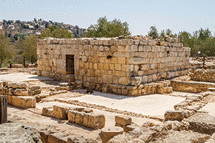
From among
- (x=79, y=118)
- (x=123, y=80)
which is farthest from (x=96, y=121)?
(x=123, y=80)

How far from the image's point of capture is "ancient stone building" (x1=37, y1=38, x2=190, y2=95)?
445 inches

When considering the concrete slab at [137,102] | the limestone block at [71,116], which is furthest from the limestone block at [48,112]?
the concrete slab at [137,102]

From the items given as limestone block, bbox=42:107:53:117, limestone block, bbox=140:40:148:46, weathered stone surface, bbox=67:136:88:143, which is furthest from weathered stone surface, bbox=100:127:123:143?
limestone block, bbox=140:40:148:46

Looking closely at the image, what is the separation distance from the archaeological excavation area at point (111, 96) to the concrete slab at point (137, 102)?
0.04 meters

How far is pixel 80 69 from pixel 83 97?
2671 millimetres

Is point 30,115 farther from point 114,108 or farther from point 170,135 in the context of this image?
point 170,135

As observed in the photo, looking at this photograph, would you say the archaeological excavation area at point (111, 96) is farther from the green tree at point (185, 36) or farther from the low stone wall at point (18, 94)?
the green tree at point (185, 36)

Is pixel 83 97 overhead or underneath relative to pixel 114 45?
underneath

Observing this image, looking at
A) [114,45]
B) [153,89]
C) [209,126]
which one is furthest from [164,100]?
[209,126]

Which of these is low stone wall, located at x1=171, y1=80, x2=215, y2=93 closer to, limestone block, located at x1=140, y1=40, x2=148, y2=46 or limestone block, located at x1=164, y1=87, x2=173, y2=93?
limestone block, located at x1=164, y1=87, x2=173, y2=93

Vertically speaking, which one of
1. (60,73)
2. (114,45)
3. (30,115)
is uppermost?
(114,45)

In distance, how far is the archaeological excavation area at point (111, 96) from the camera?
5.57m

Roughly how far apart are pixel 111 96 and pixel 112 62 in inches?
70.3

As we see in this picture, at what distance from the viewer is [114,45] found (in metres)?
11.6
